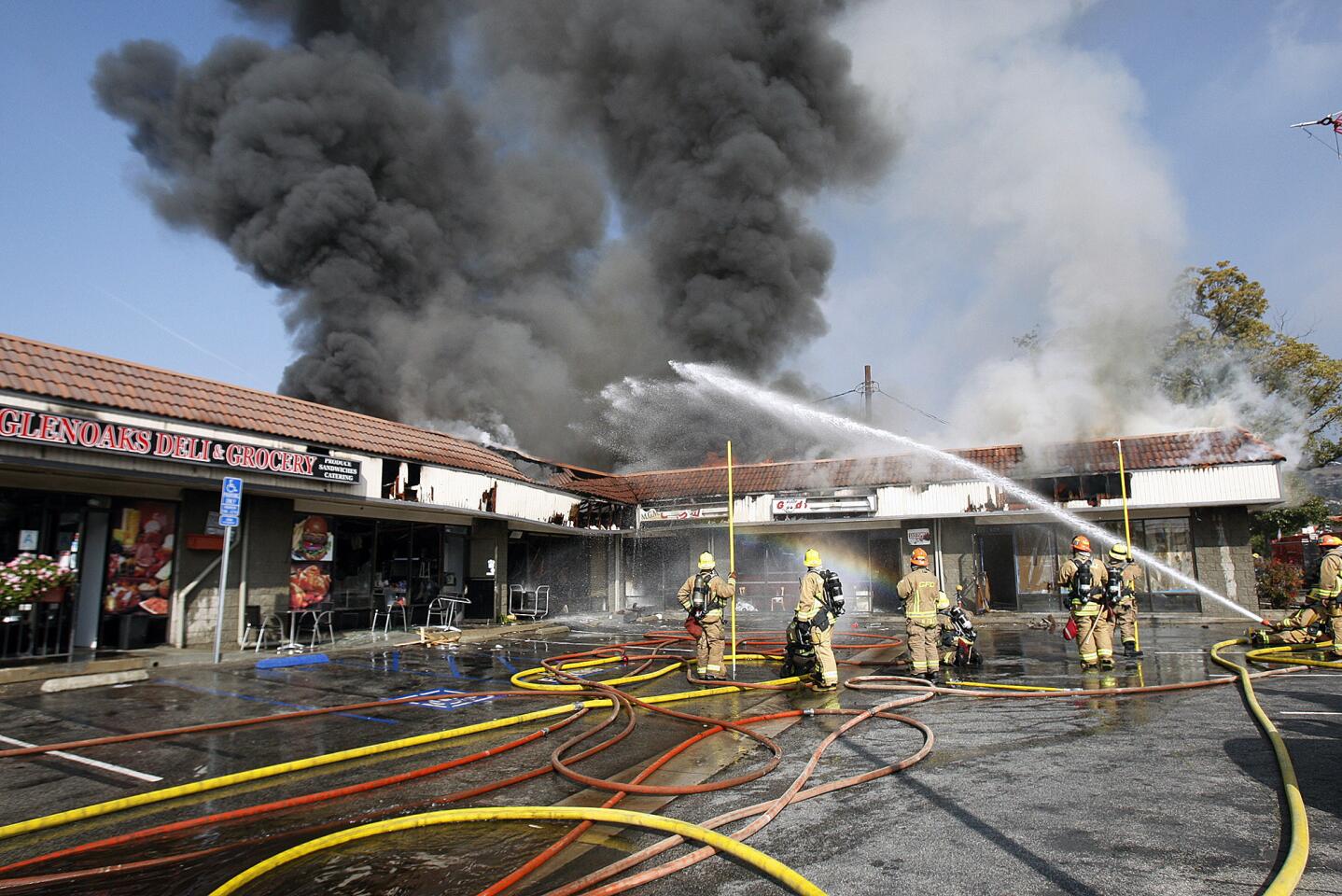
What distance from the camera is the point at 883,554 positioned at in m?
22.0

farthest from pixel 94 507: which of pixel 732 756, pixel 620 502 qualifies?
pixel 620 502

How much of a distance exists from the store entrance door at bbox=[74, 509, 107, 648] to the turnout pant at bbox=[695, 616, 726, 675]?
8862 mm

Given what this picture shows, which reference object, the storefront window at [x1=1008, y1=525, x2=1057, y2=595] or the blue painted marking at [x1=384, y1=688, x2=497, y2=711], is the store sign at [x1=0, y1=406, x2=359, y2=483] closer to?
the blue painted marking at [x1=384, y1=688, x2=497, y2=711]

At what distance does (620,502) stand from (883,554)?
7672mm

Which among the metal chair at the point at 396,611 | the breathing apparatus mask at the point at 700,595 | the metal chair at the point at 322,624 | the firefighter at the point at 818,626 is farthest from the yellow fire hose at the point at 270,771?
the metal chair at the point at 396,611

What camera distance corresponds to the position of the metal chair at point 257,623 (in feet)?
39.8

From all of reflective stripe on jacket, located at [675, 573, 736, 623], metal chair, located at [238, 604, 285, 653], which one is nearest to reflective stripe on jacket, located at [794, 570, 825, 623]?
reflective stripe on jacket, located at [675, 573, 736, 623]

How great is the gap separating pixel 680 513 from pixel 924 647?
14.1m

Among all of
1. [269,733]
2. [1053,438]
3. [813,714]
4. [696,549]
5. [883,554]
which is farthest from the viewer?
[696,549]

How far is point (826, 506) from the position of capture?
20.9m

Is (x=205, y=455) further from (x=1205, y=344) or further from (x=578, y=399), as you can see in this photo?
(x=1205, y=344)

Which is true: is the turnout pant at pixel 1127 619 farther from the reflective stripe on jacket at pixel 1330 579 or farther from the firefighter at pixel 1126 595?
the reflective stripe on jacket at pixel 1330 579

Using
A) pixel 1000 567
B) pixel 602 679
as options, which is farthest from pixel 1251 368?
pixel 602 679

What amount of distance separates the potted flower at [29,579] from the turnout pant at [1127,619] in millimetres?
13787
